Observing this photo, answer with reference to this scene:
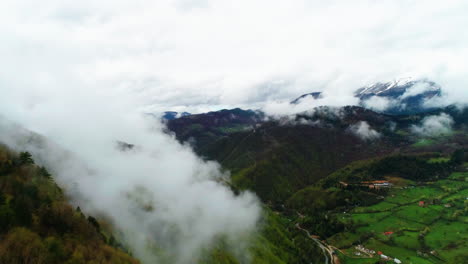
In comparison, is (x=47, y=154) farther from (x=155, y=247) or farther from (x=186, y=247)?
(x=186, y=247)

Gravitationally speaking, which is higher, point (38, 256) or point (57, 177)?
point (57, 177)

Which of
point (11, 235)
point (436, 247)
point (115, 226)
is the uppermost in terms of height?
point (11, 235)

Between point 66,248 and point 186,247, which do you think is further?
point 186,247

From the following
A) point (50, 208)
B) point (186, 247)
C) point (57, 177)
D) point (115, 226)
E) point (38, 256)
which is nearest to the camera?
point (38, 256)

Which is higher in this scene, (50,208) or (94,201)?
(50,208)

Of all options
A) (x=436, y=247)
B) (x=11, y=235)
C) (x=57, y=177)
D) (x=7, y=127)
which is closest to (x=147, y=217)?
(x=57, y=177)

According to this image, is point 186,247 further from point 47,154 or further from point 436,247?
point 436,247

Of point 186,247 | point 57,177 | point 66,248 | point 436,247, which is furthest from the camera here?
point 436,247

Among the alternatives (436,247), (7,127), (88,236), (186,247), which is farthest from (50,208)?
(436,247)

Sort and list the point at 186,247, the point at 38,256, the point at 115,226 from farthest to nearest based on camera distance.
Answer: the point at 186,247 → the point at 115,226 → the point at 38,256
